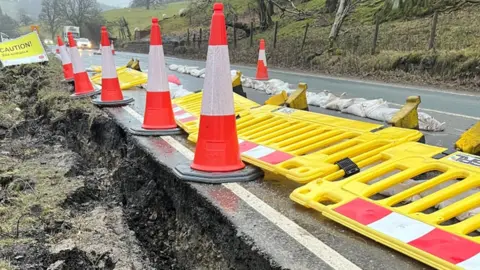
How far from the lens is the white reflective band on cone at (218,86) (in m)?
3.45

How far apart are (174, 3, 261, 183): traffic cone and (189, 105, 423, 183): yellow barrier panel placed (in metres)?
0.23

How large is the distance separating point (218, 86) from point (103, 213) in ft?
4.12

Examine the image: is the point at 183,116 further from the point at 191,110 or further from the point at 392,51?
the point at 392,51

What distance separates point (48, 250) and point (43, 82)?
277 inches

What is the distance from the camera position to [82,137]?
225 inches

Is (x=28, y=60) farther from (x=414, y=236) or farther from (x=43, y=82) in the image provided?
(x=414, y=236)

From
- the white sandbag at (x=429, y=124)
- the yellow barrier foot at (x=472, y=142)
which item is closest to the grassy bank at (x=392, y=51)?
the white sandbag at (x=429, y=124)

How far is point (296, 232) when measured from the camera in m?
2.51

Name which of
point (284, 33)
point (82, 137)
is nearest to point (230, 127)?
point (82, 137)

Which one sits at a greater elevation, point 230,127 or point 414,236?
point 230,127

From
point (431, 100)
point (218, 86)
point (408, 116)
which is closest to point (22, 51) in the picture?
point (431, 100)

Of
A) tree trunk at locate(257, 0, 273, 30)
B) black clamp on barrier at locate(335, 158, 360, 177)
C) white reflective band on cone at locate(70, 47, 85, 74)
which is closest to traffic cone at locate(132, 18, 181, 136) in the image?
black clamp on barrier at locate(335, 158, 360, 177)

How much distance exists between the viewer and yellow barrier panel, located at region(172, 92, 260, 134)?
15.9 ft

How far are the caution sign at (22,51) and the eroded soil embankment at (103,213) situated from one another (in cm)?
703
